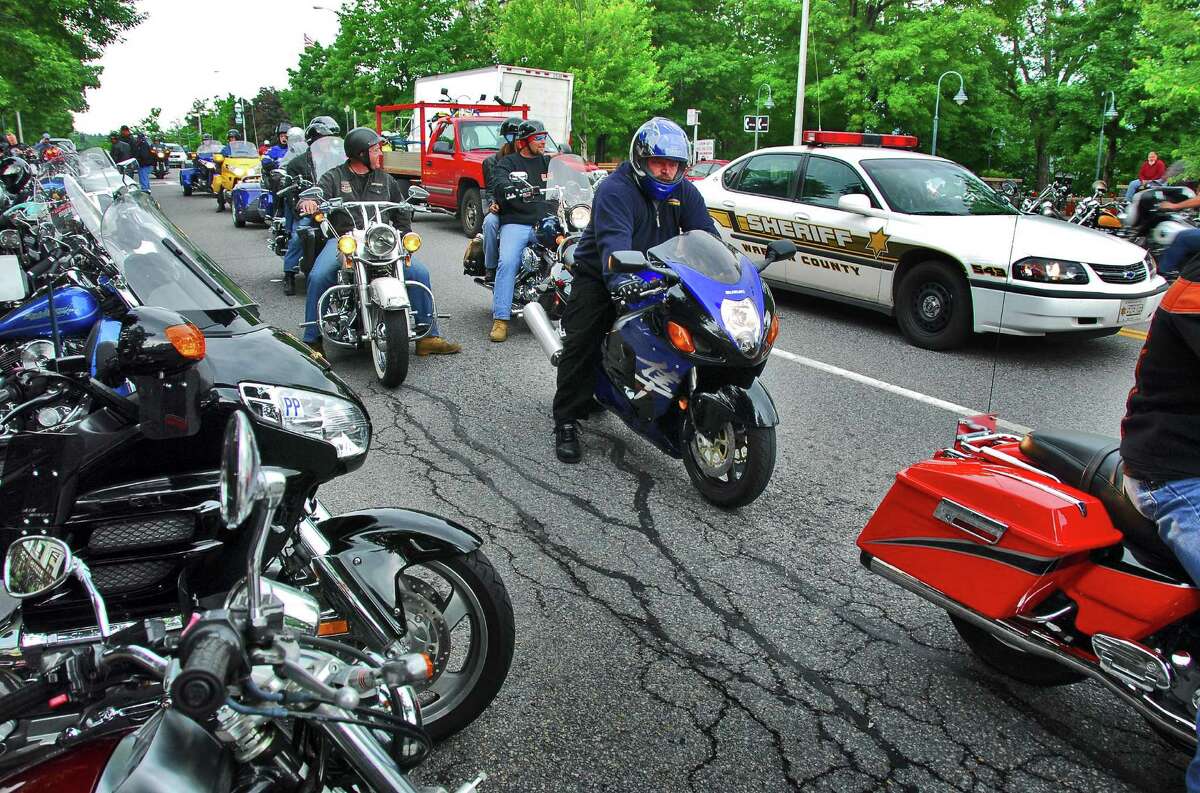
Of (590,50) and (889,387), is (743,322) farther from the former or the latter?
(590,50)

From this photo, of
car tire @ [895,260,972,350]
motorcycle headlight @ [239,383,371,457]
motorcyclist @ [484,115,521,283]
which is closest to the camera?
motorcycle headlight @ [239,383,371,457]

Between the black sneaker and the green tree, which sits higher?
the green tree

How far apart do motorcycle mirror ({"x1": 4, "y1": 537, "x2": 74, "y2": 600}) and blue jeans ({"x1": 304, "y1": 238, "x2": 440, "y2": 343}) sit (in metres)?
5.51

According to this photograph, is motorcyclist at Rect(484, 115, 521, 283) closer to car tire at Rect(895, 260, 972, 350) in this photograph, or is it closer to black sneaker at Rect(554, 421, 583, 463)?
black sneaker at Rect(554, 421, 583, 463)

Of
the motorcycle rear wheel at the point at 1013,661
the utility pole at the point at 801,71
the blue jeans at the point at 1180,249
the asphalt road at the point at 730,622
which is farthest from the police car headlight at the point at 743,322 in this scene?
the utility pole at the point at 801,71

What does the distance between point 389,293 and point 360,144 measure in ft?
5.38

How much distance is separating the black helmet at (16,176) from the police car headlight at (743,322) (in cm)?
730

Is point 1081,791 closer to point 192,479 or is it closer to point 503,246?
point 192,479

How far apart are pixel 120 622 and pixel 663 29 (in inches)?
1784

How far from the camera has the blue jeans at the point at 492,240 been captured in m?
8.87

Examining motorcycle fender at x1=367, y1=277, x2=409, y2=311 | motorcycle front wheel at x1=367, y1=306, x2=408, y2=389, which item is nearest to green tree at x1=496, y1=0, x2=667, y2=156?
motorcycle fender at x1=367, y1=277, x2=409, y2=311

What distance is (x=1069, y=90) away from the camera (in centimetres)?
3262

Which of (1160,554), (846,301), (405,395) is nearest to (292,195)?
(405,395)

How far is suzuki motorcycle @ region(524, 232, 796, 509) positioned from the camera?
431 cm
